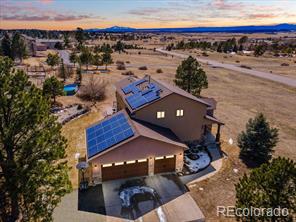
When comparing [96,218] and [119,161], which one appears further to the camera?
[119,161]

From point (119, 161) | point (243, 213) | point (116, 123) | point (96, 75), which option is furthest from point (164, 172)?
point (96, 75)

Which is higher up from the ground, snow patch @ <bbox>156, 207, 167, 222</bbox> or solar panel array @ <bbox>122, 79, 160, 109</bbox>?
solar panel array @ <bbox>122, 79, 160, 109</bbox>

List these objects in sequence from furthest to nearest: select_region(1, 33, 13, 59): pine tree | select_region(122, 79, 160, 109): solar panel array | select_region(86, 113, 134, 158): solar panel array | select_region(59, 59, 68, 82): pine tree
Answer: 1. select_region(1, 33, 13, 59): pine tree
2. select_region(59, 59, 68, 82): pine tree
3. select_region(122, 79, 160, 109): solar panel array
4. select_region(86, 113, 134, 158): solar panel array

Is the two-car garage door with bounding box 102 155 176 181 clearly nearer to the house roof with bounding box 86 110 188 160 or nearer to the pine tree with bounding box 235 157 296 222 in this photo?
the house roof with bounding box 86 110 188 160

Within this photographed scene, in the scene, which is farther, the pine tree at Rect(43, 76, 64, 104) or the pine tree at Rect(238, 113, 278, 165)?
the pine tree at Rect(43, 76, 64, 104)

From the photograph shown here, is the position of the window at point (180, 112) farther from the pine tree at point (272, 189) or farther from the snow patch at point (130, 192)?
the pine tree at point (272, 189)

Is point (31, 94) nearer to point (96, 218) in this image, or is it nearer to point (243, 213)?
point (96, 218)

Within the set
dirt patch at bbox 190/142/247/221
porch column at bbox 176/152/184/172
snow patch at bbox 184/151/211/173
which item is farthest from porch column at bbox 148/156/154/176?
snow patch at bbox 184/151/211/173
